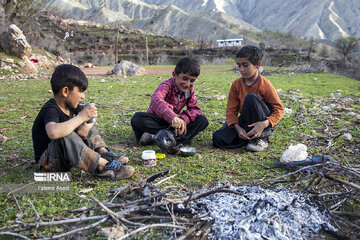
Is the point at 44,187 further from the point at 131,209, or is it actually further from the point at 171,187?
the point at 171,187

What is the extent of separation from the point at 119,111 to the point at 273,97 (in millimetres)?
3165

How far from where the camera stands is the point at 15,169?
2621 millimetres

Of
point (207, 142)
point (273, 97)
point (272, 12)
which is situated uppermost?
point (272, 12)

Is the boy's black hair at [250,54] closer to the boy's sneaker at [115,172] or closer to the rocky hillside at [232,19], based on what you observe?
the boy's sneaker at [115,172]

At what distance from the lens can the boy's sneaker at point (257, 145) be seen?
321cm

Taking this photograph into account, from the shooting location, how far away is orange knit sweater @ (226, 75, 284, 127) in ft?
10.7

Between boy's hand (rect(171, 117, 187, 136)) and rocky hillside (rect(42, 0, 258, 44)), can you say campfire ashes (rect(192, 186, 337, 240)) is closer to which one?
boy's hand (rect(171, 117, 187, 136))

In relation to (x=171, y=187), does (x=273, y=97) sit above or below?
above

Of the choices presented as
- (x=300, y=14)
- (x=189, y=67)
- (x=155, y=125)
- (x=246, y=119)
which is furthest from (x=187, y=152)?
(x=300, y=14)

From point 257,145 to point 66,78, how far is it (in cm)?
223

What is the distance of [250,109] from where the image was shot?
3.18 meters

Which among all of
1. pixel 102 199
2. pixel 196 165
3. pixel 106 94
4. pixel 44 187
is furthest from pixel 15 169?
pixel 106 94

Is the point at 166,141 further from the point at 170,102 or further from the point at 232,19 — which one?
the point at 232,19

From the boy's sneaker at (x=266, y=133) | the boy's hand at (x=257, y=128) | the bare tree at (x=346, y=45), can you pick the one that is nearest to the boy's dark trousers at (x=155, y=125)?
the boy's hand at (x=257, y=128)
